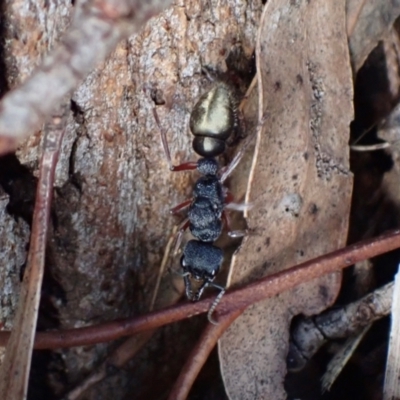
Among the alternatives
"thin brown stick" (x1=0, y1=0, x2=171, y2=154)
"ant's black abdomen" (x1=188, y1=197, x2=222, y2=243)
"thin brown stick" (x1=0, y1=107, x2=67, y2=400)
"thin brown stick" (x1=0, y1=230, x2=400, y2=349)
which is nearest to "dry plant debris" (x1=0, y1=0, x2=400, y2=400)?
"thin brown stick" (x1=0, y1=230, x2=400, y2=349)

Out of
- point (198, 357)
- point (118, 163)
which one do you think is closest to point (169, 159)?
point (118, 163)

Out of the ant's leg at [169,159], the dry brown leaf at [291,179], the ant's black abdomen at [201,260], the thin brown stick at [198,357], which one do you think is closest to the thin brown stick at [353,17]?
the dry brown leaf at [291,179]

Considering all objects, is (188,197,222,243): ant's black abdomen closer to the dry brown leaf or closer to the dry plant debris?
the dry plant debris

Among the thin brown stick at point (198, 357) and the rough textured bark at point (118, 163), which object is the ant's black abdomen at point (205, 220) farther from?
the thin brown stick at point (198, 357)

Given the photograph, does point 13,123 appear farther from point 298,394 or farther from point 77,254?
point 298,394

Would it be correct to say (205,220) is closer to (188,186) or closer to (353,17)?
(188,186)

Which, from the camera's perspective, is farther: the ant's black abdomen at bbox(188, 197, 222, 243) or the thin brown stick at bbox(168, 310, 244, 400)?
the ant's black abdomen at bbox(188, 197, 222, 243)
